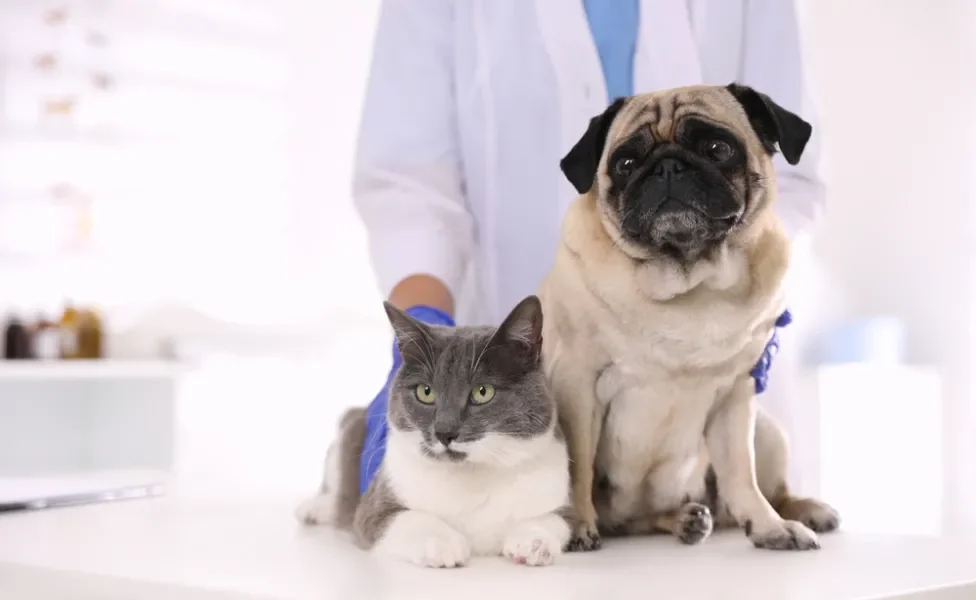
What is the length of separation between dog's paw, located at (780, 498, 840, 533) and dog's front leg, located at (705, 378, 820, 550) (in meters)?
0.09

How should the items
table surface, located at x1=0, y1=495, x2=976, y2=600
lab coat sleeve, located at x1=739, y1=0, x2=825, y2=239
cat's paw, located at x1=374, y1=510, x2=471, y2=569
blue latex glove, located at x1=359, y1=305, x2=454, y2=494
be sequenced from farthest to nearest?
lab coat sleeve, located at x1=739, y1=0, x2=825, y2=239 < blue latex glove, located at x1=359, y1=305, x2=454, y2=494 < cat's paw, located at x1=374, y1=510, x2=471, y2=569 < table surface, located at x1=0, y1=495, x2=976, y2=600

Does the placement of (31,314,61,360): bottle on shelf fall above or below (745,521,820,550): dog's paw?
above

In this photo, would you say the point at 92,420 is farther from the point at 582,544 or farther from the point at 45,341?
the point at 582,544

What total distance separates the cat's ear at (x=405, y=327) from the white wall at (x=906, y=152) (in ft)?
10.4

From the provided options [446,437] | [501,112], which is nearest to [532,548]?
[446,437]

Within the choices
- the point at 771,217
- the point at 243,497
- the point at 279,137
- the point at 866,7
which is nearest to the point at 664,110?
the point at 771,217

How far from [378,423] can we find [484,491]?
23 centimetres

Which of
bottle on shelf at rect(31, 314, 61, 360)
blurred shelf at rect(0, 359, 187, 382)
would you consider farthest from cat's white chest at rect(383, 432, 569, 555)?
bottle on shelf at rect(31, 314, 61, 360)

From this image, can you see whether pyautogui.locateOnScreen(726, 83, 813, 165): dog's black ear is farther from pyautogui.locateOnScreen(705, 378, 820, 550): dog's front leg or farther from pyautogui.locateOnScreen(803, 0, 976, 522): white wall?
pyautogui.locateOnScreen(803, 0, 976, 522): white wall

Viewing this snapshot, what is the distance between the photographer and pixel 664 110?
86 centimetres

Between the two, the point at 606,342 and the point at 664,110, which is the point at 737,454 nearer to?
the point at 606,342

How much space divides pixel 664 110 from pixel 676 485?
1.18ft

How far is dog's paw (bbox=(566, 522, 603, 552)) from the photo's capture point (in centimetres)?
85

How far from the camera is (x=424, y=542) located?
80cm
